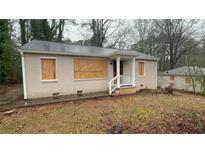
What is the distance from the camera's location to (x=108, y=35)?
79.7ft

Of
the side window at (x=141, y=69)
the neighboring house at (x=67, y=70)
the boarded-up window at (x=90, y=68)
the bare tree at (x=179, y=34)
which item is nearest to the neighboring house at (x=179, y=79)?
the bare tree at (x=179, y=34)

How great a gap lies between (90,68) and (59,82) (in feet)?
8.13

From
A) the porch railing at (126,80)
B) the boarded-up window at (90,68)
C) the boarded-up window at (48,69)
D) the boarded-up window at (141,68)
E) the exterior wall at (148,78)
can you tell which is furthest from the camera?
the boarded-up window at (141,68)

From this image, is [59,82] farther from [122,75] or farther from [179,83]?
[179,83]

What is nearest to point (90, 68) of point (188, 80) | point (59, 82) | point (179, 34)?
point (59, 82)

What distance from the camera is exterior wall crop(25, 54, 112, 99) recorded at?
776 cm

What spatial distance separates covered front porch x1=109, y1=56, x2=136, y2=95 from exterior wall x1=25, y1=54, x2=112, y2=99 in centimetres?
102

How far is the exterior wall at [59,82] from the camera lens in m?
7.76

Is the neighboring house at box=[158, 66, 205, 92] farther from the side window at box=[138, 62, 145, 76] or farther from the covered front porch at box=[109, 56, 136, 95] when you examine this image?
the covered front porch at box=[109, 56, 136, 95]

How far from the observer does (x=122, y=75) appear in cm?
1091

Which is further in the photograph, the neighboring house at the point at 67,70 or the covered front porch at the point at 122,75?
the covered front porch at the point at 122,75

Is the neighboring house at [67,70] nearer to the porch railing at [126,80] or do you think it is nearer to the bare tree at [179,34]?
the porch railing at [126,80]

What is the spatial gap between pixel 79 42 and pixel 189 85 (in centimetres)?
1975

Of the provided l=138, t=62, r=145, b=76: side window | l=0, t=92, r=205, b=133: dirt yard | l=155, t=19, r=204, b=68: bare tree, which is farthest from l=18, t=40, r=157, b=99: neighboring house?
l=155, t=19, r=204, b=68: bare tree
